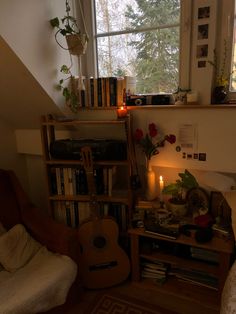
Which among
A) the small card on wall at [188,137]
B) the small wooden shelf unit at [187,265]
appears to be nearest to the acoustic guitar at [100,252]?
the small wooden shelf unit at [187,265]

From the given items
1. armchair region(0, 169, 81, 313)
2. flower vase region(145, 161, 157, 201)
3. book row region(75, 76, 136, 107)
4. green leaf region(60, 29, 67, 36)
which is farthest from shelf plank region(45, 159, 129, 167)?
green leaf region(60, 29, 67, 36)

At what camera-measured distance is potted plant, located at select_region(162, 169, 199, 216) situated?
5.62 ft

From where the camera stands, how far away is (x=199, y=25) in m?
1.65

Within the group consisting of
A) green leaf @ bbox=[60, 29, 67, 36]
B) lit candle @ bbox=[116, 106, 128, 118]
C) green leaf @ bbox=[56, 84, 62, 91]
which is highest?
green leaf @ bbox=[60, 29, 67, 36]

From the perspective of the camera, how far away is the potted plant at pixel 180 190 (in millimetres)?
1714

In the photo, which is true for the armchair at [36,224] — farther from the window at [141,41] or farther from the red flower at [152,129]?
the window at [141,41]

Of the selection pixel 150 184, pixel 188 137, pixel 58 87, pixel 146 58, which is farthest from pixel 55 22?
pixel 150 184

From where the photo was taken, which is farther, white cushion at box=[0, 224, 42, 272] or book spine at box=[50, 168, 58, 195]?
book spine at box=[50, 168, 58, 195]

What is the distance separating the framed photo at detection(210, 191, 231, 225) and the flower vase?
1.35ft

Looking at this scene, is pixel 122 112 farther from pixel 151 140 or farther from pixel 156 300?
pixel 156 300

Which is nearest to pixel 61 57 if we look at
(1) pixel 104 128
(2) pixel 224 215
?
(1) pixel 104 128

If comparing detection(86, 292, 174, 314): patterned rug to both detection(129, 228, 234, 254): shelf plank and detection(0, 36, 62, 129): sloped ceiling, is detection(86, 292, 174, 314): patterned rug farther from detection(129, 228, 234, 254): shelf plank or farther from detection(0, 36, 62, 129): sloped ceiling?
detection(0, 36, 62, 129): sloped ceiling

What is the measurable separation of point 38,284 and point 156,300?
32.3 inches

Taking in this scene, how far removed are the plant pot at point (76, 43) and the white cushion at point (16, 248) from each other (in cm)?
129
